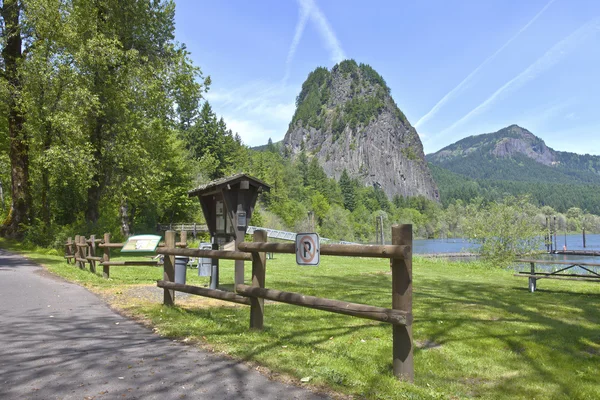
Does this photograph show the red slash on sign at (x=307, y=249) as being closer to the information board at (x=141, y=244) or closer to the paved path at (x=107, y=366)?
the paved path at (x=107, y=366)

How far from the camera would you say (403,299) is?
12.7ft

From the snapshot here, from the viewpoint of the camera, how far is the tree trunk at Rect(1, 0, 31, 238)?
72.3ft

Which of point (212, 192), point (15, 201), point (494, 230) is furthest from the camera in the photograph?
point (494, 230)

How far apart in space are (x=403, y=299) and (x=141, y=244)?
6.66 m

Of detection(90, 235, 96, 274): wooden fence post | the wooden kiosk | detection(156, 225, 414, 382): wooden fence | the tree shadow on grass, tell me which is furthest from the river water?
detection(156, 225, 414, 382): wooden fence

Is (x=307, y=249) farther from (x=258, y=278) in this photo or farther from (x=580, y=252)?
(x=580, y=252)

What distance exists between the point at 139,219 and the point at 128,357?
1593 inches

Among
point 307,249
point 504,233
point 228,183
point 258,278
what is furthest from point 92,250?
point 504,233

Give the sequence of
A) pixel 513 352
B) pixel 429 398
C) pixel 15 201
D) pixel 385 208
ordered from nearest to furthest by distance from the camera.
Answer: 1. pixel 429 398
2. pixel 513 352
3. pixel 15 201
4. pixel 385 208

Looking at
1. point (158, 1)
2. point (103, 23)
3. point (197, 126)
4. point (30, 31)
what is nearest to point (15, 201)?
point (30, 31)

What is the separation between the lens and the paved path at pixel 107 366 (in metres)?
3.46

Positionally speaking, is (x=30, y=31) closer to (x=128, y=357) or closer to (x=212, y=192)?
(x=212, y=192)

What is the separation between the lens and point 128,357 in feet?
14.5

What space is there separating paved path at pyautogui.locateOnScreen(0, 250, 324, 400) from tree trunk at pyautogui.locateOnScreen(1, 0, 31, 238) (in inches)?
781
